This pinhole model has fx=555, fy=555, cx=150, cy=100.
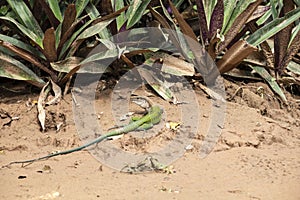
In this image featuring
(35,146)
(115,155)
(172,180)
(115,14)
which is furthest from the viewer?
(115,14)

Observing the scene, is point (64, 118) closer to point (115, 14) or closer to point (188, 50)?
point (115, 14)

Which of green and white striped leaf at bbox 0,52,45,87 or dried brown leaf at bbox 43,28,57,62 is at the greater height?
dried brown leaf at bbox 43,28,57,62

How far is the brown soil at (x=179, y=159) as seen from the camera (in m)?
2.41

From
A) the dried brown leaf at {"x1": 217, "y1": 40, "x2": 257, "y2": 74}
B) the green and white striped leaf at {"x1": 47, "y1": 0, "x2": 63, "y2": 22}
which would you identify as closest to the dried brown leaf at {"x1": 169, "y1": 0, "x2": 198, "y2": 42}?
the dried brown leaf at {"x1": 217, "y1": 40, "x2": 257, "y2": 74}

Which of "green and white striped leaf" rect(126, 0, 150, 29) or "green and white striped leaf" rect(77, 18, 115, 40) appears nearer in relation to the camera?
"green and white striped leaf" rect(77, 18, 115, 40)

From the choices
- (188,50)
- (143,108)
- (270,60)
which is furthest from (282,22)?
(143,108)

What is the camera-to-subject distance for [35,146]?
3.01 m

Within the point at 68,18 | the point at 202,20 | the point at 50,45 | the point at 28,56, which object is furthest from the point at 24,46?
the point at 202,20

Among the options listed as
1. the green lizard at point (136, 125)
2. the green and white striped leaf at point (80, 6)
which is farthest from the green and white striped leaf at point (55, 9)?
the green lizard at point (136, 125)

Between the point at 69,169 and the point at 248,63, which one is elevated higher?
the point at 248,63

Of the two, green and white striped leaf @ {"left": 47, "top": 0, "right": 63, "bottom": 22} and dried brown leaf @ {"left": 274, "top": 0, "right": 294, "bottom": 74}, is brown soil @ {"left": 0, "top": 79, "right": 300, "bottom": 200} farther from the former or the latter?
green and white striped leaf @ {"left": 47, "top": 0, "right": 63, "bottom": 22}

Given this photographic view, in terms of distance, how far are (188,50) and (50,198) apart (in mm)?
1541

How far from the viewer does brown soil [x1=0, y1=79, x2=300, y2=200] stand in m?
2.41

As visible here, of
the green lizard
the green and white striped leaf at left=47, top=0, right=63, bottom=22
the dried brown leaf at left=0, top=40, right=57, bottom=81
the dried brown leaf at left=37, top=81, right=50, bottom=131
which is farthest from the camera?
the green and white striped leaf at left=47, top=0, right=63, bottom=22
